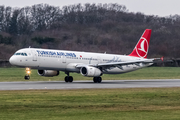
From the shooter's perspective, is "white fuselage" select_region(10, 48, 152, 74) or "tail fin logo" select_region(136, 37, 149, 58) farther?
"tail fin logo" select_region(136, 37, 149, 58)

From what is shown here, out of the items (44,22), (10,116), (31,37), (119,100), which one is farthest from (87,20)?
(10,116)

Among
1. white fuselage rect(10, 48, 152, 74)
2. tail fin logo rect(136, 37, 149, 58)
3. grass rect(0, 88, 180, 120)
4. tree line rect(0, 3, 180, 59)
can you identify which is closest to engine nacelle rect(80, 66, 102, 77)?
white fuselage rect(10, 48, 152, 74)

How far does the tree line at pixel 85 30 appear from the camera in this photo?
211ft

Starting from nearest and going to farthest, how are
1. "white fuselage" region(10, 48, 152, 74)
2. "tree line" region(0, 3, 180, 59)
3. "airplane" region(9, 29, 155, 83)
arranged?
"white fuselage" region(10, 48, 152, 74) < "airplane" region(9, 29, 155, 83) < "tree line" region(0, 3, 180, 59)

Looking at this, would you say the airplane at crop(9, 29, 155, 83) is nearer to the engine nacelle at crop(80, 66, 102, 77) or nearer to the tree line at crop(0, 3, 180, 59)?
the engine nacelle at crop(80, 66, 102, 77)

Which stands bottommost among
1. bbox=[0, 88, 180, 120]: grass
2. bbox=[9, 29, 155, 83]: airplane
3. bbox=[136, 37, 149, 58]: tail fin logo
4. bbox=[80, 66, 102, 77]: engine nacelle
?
bbox=[0, 88, 180, 120]: grass

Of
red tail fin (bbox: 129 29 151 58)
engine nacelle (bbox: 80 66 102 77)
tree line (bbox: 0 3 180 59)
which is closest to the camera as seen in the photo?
engine nacelle (bbox: 80 66 102 77)

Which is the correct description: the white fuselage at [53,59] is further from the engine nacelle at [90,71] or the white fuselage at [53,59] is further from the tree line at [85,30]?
the tree line at [85,30]

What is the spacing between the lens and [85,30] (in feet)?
230

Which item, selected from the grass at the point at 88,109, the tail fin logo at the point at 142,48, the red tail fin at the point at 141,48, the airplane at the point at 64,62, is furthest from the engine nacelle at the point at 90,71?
the grass at the point at 88,109

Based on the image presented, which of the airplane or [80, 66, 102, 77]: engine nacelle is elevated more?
the airplane

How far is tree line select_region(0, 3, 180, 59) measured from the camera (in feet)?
211

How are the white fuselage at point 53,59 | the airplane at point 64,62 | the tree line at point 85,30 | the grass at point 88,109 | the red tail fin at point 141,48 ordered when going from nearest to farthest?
the grass at point 88,109
the white fuselage at point 53,59
the airplane at point 64,62
the red tail fin at point 141,48
the tree line at point 85,30

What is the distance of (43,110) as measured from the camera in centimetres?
1501
